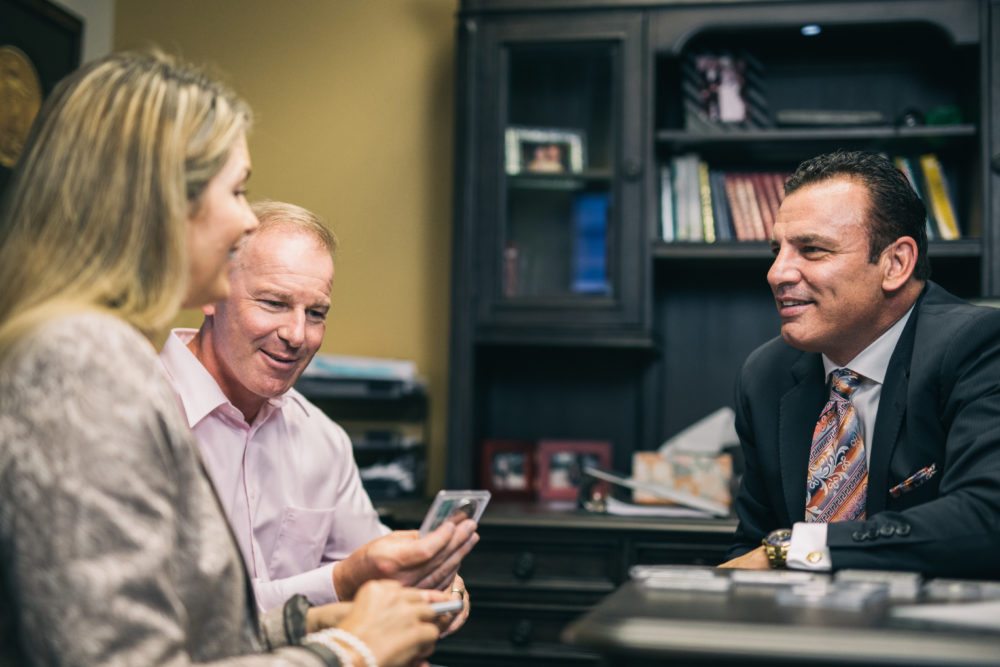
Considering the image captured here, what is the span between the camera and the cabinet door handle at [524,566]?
2.71m

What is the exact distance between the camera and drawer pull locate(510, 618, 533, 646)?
2666 mm

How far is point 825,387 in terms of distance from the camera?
200 cm

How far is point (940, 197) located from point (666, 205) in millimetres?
715

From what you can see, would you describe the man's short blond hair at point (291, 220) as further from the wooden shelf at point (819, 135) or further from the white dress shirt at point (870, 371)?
the wooden shelf at point (819, 135)

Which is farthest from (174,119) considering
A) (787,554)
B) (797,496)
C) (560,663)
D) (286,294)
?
(560,663)

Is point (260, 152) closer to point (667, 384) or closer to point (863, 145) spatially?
point (667, 384)

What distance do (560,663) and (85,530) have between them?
1913 mm

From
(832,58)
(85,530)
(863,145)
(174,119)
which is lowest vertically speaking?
(85,530)

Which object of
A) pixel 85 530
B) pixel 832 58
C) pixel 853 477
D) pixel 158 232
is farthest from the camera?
pixel 832 58

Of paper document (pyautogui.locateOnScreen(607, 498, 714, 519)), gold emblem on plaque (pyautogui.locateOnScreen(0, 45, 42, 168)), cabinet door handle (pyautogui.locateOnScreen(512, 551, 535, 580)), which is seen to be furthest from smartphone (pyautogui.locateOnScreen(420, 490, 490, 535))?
gold emblem on plaque (pyautogui.locateOnScreen(0, 45, 42, 168))

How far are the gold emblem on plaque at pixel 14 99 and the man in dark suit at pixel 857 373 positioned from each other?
7.01ft

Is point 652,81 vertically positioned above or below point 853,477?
above

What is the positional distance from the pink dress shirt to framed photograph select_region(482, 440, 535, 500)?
1.17m

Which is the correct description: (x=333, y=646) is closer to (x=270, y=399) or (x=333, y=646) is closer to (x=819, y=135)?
(x=270, y=399)
